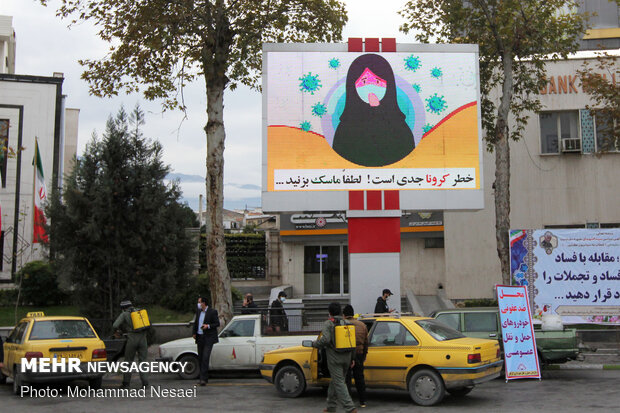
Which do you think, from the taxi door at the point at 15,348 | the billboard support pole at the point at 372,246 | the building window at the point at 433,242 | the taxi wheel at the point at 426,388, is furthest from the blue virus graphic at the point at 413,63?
the taxi door at the point at 15,348

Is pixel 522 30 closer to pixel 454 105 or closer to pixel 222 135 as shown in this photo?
pixel 454 105

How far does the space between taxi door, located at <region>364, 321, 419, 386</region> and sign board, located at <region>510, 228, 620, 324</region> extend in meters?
6.88

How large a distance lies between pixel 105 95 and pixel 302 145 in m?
6.13

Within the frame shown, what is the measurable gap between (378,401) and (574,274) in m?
8.07

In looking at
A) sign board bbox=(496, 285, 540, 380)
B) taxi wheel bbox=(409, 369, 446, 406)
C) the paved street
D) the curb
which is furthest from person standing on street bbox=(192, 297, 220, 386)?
the curb

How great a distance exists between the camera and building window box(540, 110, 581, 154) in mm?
24969

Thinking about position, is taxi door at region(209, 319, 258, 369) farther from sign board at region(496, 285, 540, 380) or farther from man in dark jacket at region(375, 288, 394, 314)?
sign board at region(496, 285, 540, 380)

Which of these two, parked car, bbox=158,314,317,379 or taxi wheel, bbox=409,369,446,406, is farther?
parked car, bbox=158,314,317,379

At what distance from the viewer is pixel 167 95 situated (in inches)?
755

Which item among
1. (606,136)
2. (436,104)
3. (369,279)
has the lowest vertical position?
(369,279)

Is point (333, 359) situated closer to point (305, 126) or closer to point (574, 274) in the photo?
point (305, 126)

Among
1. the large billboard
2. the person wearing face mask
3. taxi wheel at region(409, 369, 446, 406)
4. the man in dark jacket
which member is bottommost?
taxi wheel at region(409, 369, 446, 406)

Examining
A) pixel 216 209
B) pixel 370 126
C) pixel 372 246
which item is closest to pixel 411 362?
pixel 372 246

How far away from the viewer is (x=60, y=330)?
12516mm
